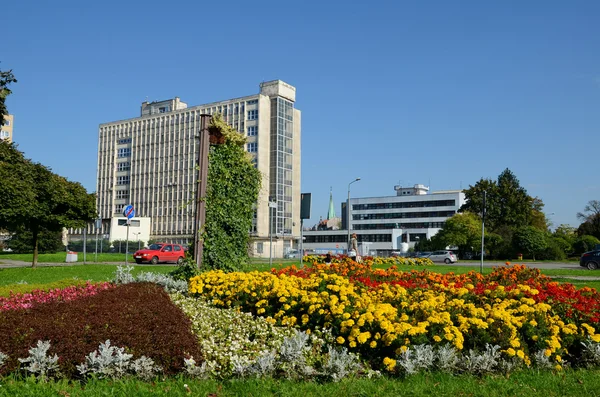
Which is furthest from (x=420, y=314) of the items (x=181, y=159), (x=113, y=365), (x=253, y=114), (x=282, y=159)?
(x=181, y=159)

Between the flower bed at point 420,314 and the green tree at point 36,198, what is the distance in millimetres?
17473

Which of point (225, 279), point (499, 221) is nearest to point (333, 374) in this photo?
point (225, 279)

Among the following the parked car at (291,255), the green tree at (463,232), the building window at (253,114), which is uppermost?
the building window at (253,114)

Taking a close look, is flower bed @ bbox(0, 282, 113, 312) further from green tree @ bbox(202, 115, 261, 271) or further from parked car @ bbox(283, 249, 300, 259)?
parked car @ bbox(283, 249, 300, 259)

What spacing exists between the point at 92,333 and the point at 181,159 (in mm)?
102949

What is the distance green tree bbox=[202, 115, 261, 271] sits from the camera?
1217 centimetres

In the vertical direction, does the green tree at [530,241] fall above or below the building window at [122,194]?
below

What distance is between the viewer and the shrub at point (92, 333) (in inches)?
206

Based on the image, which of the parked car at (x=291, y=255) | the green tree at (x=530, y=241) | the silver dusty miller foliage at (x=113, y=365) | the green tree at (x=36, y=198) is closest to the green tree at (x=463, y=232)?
the green tree at (x=530, y=241)

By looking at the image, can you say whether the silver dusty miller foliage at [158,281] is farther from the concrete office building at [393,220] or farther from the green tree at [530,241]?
the concrete office building at [393,220]

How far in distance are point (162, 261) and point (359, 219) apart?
311ft

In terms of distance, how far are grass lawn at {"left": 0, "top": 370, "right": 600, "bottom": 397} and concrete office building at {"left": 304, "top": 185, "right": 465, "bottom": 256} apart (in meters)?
109

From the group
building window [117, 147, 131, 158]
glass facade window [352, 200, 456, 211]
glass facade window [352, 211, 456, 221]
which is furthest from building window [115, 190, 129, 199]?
glass facade window [352, 200, 456, 211]

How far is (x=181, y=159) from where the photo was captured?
105875 millimetres
